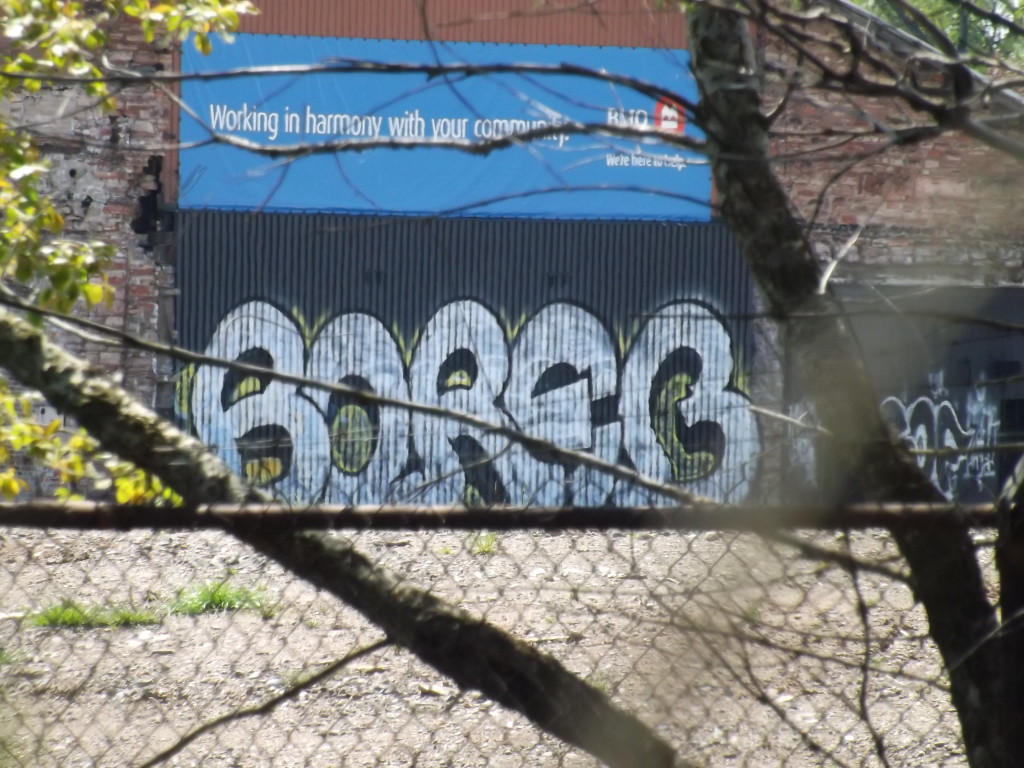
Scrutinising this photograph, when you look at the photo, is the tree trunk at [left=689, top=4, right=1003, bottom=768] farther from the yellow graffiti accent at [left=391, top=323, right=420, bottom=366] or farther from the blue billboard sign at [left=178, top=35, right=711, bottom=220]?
the yellow graffiti accent at [left=391, top=323, right=420, bottom=366]

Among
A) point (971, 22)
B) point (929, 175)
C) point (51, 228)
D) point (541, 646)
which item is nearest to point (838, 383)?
point (929, 175)

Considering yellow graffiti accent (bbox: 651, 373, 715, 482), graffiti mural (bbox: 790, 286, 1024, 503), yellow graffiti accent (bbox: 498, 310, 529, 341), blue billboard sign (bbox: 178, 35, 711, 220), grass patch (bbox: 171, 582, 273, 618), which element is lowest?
grass patch (bbox: 171, 582, 273, 618)

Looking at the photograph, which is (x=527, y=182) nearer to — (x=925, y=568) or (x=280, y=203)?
(x=280, y=203)

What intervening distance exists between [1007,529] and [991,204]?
0.63m

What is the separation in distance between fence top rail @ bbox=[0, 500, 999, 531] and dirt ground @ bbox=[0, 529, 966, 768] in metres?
0.09

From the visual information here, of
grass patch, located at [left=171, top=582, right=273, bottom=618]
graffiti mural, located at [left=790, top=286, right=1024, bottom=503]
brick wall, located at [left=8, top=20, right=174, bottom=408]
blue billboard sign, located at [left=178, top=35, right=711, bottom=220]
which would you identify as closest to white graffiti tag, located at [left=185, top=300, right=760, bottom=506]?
brick wall, located at [left=8, top=20, right=174, bottom=408]

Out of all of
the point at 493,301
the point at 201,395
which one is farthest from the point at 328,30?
the point at 201,395

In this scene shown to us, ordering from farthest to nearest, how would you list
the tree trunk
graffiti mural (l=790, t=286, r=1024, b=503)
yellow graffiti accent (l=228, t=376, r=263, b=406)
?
yellow graffiti accent (l=228, t=376, r=263, b=406) → the tree trunk → graffiti mural (l=790, t=286, r=1024, b=503)

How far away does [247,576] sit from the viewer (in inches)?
262

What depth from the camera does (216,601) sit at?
5773mm

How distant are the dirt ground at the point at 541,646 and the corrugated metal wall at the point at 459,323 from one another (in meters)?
3.39

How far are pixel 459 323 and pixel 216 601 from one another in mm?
5022

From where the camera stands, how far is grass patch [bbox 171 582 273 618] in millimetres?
5680

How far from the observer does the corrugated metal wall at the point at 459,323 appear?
33.1 ft
